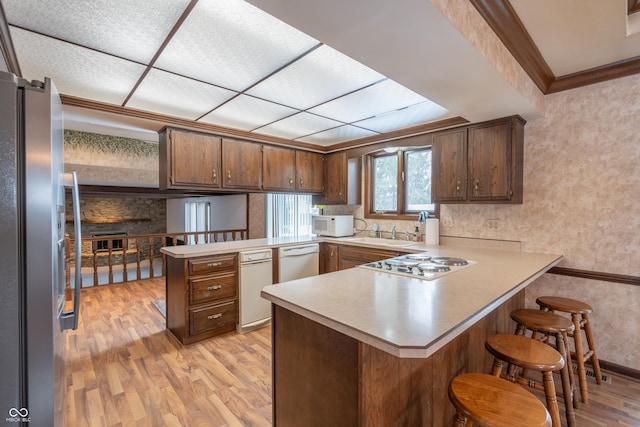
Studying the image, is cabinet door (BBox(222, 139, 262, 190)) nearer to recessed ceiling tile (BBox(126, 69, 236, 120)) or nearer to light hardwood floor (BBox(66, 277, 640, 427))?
recessed ceiling tile (BBox(126, 69, 236, 120))

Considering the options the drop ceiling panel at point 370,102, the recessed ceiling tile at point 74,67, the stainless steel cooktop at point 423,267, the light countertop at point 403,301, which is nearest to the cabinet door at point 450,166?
the drop ceiling panel at point 370,102

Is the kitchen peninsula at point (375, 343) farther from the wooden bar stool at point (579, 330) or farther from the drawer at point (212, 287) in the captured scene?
the drawer at point (212, 287)

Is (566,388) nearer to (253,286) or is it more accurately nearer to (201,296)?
(253,286)

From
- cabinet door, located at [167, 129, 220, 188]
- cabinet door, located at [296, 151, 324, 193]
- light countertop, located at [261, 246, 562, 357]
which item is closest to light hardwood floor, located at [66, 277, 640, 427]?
light countertop, located at [261, 246, 562, 357]

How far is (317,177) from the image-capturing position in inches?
178

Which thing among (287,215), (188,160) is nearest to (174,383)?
(188,160)

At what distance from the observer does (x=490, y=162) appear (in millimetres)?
2693

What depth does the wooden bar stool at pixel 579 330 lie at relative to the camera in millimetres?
1984

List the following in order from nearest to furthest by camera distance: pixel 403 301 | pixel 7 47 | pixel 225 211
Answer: pixel 403 301, pixel 7 47, pixel 225 211

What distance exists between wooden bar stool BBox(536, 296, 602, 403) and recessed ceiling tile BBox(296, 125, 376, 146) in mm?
2618

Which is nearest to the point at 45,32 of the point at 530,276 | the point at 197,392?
the point at 197,392

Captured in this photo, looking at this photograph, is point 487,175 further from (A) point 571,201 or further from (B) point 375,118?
(B) point 375,118

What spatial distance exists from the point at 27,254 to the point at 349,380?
1.19 meters

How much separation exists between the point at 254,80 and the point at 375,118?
1465 millimetres
